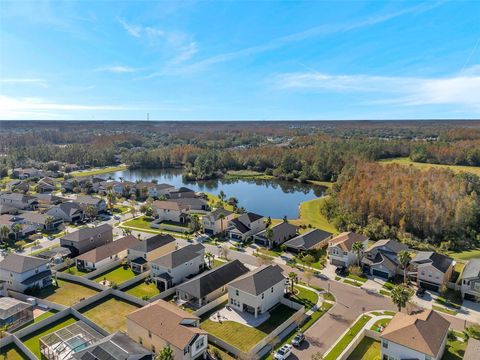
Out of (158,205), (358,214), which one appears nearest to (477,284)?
(358,214)

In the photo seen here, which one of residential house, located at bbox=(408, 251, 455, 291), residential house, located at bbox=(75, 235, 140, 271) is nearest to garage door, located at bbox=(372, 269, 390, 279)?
residential house, located at bbox=(408, 251, 455, 291)

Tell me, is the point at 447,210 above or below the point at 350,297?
above

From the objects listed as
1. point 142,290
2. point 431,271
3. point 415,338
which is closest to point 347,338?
point 415,338

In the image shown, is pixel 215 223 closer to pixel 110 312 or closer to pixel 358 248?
pixel 358 248

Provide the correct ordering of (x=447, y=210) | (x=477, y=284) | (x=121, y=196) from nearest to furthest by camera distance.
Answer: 1. (x=477, y=284)
2. (x=447, y=210)
3. (x=121, y=196)

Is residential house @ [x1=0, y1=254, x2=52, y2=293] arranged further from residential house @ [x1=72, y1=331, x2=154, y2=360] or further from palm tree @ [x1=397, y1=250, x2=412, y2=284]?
palm tree @ [x1=397, y1=250, x2=412, y2=284]

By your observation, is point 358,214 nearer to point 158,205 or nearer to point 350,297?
point 350,297
